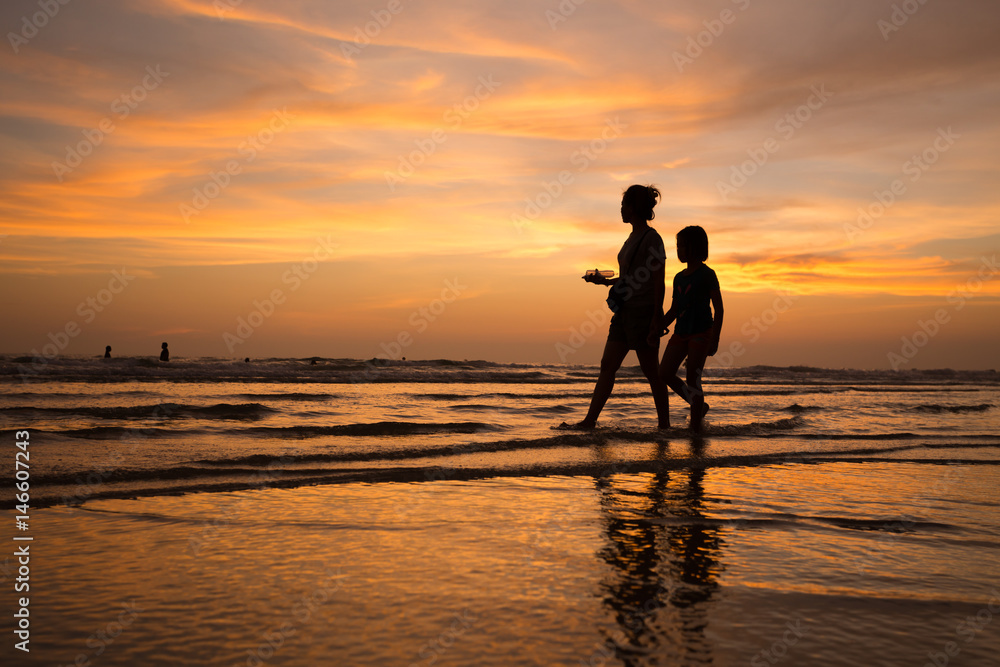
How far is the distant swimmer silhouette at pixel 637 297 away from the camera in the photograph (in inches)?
308

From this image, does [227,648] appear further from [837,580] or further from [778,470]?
[778,470]

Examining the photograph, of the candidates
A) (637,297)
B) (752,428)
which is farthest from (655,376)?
(752,428)

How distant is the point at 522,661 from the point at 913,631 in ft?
4.16

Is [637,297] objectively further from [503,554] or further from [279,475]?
[503,554]

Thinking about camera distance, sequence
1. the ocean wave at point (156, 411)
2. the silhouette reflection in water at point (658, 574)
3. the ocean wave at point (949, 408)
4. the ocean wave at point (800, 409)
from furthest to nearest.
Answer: the ocean wave at point (949, 408) → the ocean wave at point (800, 409) → the ocean wave at point (156, 411) → the silhouette reflection in water at point (658, 574)

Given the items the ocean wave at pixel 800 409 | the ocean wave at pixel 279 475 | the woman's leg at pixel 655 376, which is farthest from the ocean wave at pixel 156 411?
the ocean wave at pixel 800 409

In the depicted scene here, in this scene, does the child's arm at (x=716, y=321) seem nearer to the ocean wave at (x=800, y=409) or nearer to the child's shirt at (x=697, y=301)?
the child's shirt at (x=697, y=301)

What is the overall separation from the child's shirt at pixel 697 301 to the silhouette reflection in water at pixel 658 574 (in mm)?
3545

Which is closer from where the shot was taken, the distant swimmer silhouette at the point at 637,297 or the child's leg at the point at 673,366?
the distant swimmer silhouette at the point at 637,297

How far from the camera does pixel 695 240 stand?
8.04 meters

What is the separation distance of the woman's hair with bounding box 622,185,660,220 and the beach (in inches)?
105

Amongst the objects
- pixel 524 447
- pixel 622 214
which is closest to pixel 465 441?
pixel 524 447

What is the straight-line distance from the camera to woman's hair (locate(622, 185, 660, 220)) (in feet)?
26.0

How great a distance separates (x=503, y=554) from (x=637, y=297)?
5255 mm
